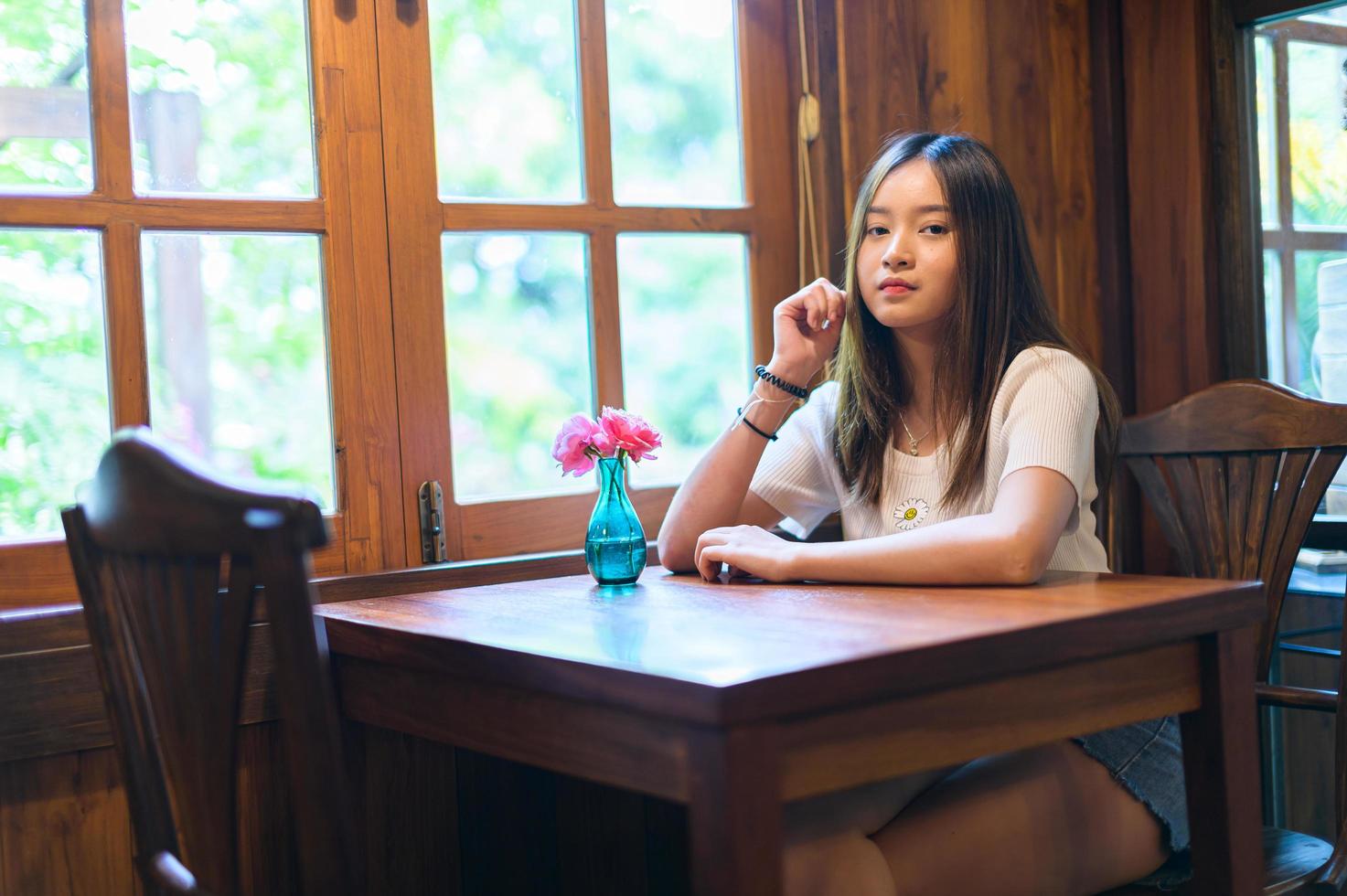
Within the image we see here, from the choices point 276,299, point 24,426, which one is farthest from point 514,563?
point 24,426

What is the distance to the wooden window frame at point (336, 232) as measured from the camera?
1729 millimetres

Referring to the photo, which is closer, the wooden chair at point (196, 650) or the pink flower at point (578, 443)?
the wooden chair at point (196, 650)

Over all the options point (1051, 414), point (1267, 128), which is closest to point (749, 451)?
point (1051, 414)

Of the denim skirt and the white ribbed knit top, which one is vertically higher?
the white ribbed knit top

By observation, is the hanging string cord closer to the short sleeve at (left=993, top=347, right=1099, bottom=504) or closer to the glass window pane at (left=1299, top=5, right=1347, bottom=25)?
the short sleeve at (left=993, top=347, right=1099, bottom=504)

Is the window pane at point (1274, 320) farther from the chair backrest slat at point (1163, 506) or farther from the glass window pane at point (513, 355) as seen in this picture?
the glass window pane at point (513, 355)

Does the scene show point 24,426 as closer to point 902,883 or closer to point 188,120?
point 188,120

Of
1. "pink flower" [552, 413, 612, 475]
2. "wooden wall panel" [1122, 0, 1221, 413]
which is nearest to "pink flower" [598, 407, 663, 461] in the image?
"pink flower" [552, 413, 612, 475]

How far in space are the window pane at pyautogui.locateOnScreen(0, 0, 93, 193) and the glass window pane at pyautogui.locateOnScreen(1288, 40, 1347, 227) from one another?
1.96m

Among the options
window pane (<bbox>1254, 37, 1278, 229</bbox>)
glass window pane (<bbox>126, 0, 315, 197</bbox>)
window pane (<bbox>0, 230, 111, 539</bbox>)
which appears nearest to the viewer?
window pane (<bbox>0, 230, 111, 539</bbox>)

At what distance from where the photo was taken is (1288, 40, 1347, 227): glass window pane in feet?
7.11

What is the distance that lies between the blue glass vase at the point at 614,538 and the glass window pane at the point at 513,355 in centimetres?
37

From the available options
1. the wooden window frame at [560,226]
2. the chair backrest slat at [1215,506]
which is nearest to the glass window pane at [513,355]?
the wooden window frame at [560,226]

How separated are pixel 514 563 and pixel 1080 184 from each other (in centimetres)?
137
